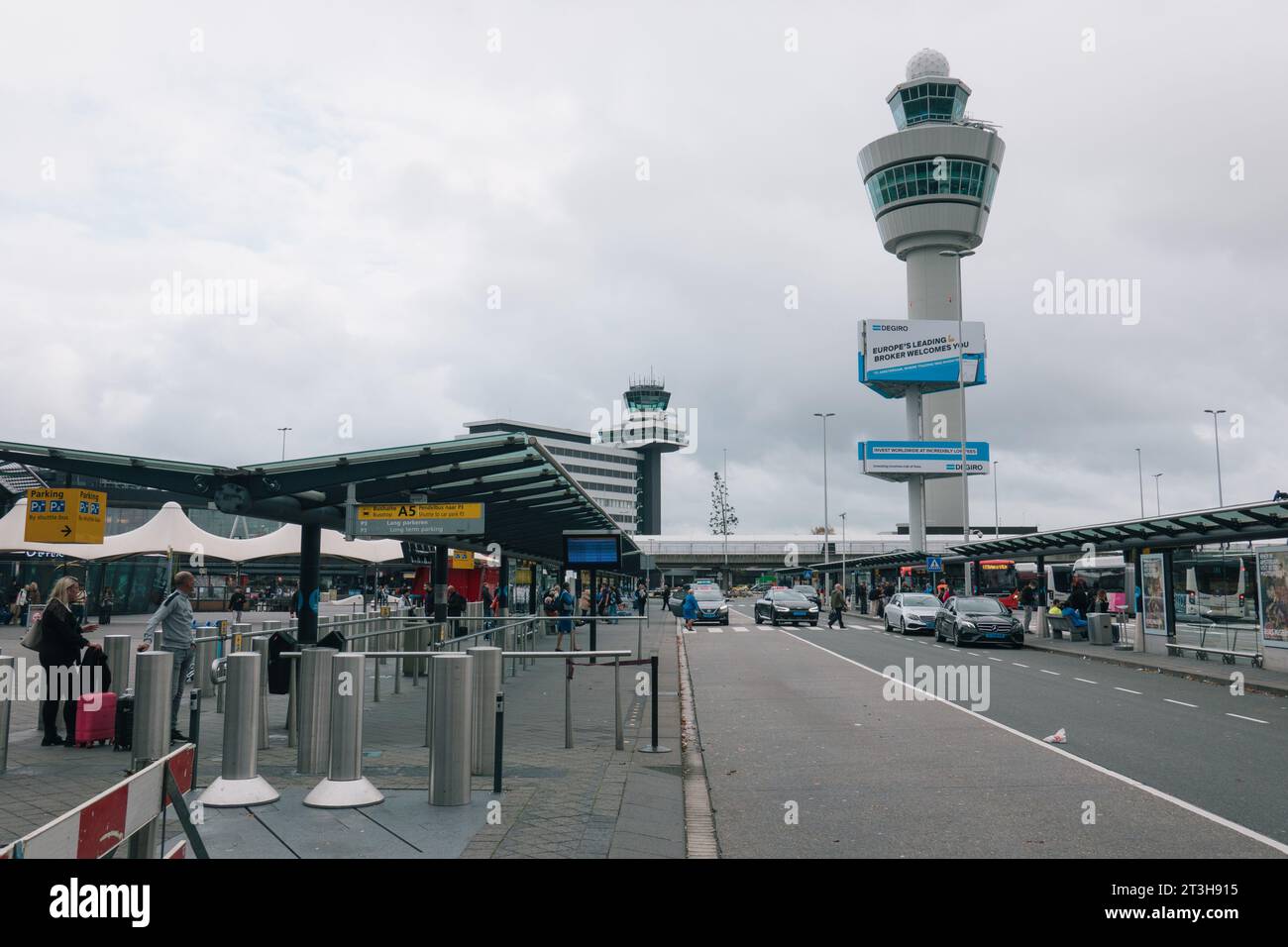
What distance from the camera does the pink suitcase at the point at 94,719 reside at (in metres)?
9.81

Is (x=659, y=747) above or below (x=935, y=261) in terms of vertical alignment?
below

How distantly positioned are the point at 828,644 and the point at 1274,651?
36.3 feet

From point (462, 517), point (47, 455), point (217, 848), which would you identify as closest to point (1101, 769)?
point (217, 848)

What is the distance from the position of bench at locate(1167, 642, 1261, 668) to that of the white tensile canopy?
73.9ft

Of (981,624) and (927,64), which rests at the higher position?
(927,64)

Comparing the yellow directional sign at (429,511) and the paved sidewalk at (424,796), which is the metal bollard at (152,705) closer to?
the paved sidewalk at (424,796)

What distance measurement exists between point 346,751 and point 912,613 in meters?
28.4

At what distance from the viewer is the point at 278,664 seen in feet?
33.9

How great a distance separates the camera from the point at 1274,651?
61.8ft

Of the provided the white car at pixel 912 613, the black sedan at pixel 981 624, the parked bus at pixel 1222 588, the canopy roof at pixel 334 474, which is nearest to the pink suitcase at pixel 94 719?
the canopy roof at pixel 334 474

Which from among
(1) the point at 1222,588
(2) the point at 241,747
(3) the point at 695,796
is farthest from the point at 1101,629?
(2) the point at 241,747

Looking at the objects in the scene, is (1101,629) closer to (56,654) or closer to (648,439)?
(56,654)

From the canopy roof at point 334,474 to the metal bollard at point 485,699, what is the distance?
3022 millimetres
